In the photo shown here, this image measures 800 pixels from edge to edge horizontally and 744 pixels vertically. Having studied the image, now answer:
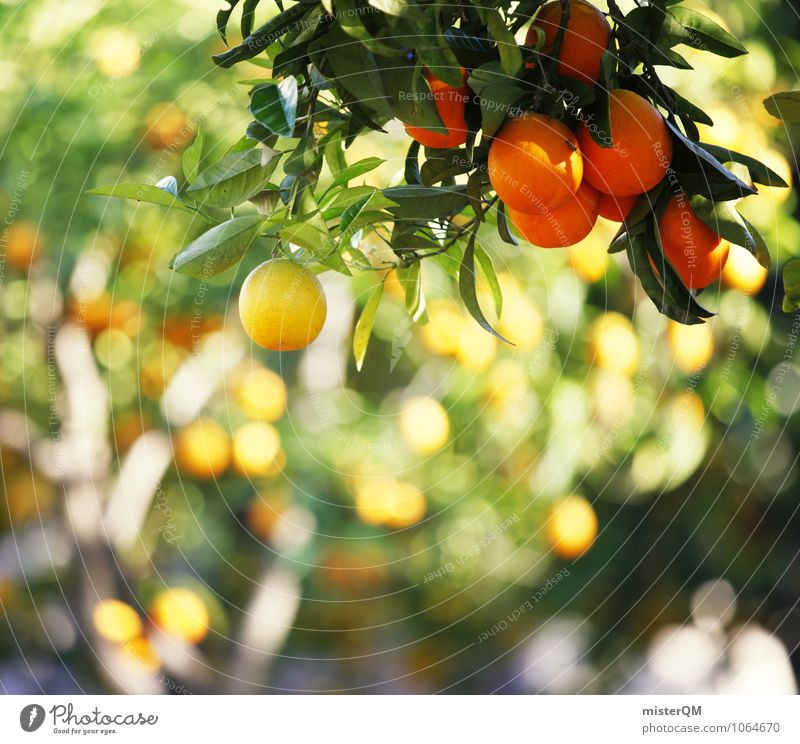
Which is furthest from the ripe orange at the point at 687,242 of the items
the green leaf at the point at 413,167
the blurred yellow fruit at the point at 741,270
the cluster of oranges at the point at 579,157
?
the blurred yellow fruit at the point at 741,270

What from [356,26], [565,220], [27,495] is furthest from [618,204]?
[27,495]

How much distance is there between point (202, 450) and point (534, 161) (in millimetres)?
649

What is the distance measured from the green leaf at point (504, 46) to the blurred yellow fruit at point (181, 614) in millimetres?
698

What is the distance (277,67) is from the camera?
300 millimetres

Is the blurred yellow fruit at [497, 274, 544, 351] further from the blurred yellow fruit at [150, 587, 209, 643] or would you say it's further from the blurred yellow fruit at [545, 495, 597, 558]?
the blurred yellow fruit at [150, 587, 209, 643]

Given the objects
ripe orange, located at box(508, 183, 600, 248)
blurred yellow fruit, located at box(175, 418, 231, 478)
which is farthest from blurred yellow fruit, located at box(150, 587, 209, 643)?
ripe orange, located at box(508, 183, 600, 248)

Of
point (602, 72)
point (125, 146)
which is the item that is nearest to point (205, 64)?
point (125, 146)

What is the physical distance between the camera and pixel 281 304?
1.14 ft

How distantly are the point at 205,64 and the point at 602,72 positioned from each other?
2.00 ft

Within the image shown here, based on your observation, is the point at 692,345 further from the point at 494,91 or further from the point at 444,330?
the point at 494,91

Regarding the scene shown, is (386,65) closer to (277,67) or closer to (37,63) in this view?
(277,67)

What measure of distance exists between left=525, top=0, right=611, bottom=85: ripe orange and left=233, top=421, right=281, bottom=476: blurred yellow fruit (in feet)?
1.99

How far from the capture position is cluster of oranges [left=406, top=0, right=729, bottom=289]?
0.97 ft

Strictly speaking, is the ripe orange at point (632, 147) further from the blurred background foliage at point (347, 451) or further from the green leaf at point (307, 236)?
the blurred background foliage at point (347, 451)
